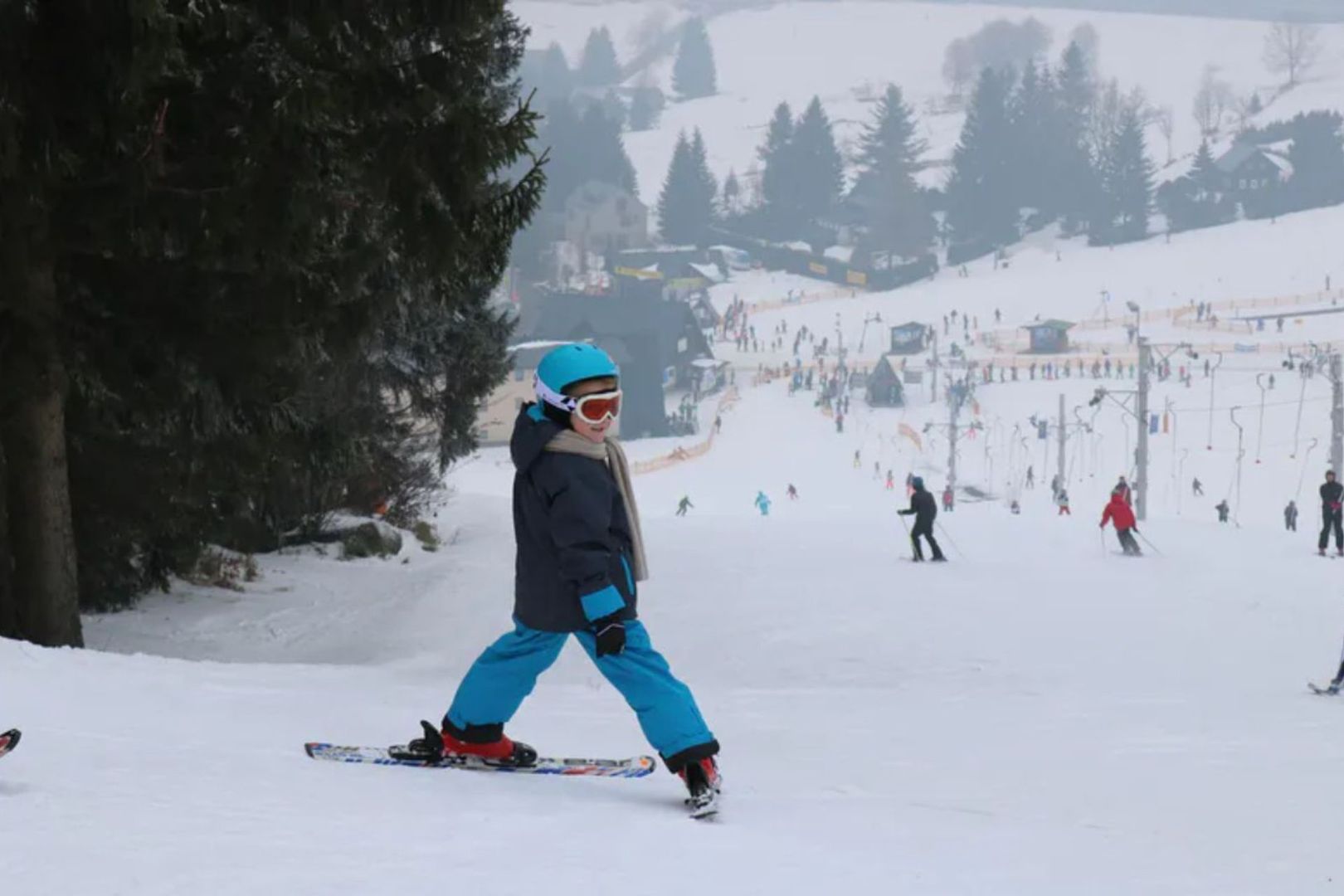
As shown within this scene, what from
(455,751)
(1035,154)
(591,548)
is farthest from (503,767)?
(1035,154)

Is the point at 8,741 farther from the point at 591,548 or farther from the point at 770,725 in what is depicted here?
the point at 770,725

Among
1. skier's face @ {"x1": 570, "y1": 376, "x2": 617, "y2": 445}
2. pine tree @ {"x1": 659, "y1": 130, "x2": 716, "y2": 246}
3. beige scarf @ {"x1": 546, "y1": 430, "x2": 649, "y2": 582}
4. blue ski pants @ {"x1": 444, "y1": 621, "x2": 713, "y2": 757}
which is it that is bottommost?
blue ski pants @ {"x1": 444, "y1": 621, "x2": 713, "y2": 757}

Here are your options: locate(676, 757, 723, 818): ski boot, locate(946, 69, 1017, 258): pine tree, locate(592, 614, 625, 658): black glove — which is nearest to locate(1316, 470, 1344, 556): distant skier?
locate(676, 757, 723, 818): ski boot

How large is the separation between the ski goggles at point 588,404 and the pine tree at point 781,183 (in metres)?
155

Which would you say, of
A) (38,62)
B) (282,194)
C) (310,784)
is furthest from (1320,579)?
A: (310,784)

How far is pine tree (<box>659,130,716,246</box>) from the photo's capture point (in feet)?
509

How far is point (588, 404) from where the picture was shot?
504 cm

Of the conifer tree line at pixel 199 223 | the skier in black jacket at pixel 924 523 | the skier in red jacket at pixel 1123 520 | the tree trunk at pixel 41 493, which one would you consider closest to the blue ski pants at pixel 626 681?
the conifer tree line at pixel 199 223

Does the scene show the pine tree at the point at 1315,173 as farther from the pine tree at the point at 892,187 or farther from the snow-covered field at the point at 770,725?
the snow-covered field at the point at 770,725

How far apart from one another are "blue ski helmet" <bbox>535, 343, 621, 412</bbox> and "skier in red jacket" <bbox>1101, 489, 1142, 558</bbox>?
1838 centimetres

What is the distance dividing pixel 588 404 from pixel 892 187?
156 meters

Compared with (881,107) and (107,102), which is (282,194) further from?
(881,107)

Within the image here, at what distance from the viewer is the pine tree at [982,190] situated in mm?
156000

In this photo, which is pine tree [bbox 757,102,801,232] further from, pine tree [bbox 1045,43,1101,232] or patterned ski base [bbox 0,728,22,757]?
patterned ski base [bbox 0,728,22,757]
